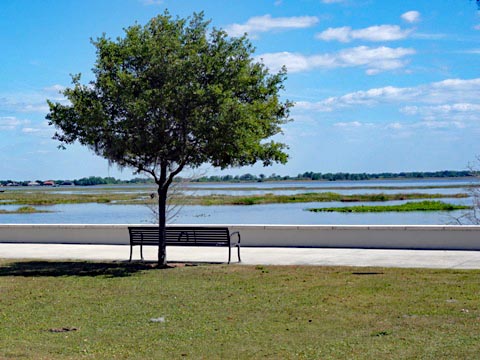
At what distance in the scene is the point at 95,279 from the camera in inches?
490

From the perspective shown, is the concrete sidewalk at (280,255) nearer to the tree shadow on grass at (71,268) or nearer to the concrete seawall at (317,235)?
the concrete seawall at (317,235)

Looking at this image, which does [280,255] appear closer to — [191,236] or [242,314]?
[191,236]

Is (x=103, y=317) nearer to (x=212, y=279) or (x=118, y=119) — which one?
(x=212, y=279)

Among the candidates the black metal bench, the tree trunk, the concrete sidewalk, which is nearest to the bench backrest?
the black metal bench

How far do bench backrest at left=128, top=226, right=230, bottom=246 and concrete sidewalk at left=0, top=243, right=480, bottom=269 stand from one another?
2.16ft

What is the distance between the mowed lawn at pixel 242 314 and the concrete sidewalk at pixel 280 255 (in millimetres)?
1204

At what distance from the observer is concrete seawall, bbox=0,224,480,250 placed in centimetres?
1619

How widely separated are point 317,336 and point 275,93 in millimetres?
7779

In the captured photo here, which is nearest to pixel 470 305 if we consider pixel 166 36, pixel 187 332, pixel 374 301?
pixel 374 301

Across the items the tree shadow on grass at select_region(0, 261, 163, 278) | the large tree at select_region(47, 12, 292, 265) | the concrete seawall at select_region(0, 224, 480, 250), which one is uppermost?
the large tree at select_region(47, 12, 292, 265)

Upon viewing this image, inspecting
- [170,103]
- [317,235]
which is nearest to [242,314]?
[170,103]

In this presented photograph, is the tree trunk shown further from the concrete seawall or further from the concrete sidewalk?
the concrete seawall

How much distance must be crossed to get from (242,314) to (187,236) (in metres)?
5.94

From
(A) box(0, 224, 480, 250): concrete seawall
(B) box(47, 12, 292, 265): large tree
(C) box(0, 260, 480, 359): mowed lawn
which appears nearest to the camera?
(C) box(0, 260, 480, 359): mowed lawn
